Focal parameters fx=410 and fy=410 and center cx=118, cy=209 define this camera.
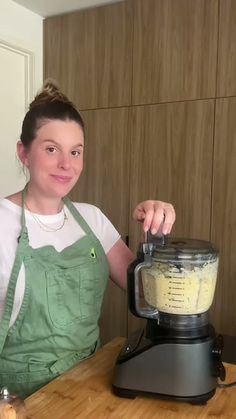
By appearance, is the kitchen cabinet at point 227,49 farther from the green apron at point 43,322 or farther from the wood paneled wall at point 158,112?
the green apron at point 43,322

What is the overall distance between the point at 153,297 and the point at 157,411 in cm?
21

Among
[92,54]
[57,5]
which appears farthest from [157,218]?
[57,5]

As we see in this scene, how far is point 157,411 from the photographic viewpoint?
764mm

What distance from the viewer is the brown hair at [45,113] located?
3.34 ft

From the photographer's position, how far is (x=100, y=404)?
2.55ft

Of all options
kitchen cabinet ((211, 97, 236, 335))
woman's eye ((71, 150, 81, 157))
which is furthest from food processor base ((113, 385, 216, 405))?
kitchen cabinet ((211, 97, 236, 335))

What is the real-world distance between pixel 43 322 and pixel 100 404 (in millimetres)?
235

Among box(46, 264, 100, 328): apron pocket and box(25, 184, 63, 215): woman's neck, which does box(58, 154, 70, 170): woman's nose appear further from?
box(46, 264, 100, 328): apron pocket

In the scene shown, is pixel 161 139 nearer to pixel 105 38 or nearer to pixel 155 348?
pixel 105 38

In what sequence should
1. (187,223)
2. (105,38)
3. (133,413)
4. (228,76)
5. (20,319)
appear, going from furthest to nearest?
(105,38) → (187,223) → (228,76) → (20,319) → (133,413)

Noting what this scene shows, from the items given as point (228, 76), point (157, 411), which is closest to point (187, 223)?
point (228, 76)

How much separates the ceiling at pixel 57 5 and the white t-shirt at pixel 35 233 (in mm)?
1341

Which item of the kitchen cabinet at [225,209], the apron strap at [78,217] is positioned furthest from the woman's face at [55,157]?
the kitchen cabinet at [225,209]

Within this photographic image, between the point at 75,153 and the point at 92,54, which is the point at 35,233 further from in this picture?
the point at 92,54
